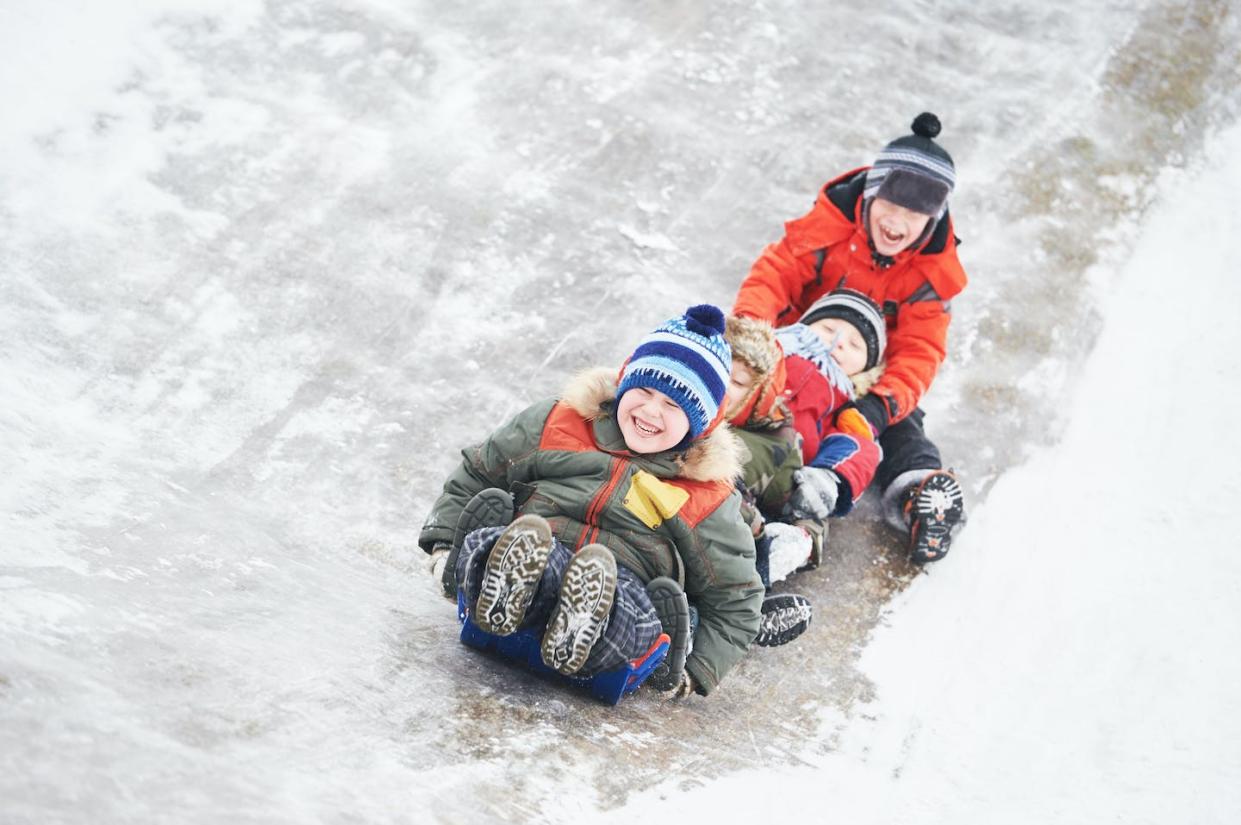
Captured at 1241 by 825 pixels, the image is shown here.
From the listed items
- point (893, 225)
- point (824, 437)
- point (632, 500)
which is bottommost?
point (632, 500)

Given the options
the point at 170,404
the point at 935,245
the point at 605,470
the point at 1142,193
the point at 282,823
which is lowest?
the point at 282,823

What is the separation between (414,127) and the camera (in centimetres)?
565

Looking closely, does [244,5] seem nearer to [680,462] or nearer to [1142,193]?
[680,462]

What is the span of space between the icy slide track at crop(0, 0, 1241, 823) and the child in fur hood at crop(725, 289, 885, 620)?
13.1 inches

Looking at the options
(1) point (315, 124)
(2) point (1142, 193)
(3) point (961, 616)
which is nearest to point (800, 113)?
(2) point (1142, 193)

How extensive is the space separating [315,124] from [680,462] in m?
3.34

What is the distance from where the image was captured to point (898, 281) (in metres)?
4.55

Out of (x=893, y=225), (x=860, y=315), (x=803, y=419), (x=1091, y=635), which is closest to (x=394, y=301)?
(x=803, y=419)

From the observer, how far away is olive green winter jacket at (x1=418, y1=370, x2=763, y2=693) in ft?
9.45

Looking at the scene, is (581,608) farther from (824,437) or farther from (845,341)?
(845,341)

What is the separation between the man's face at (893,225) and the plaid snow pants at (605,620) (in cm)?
231

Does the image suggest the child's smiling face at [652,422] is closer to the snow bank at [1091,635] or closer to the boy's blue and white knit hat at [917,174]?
the snow bank at [1091,635]

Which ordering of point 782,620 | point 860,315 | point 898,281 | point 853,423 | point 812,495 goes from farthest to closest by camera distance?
point 898,281 → point 860,315 → point 853,423 → point 812,495 → point 782,620

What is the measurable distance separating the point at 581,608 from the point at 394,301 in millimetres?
2594
